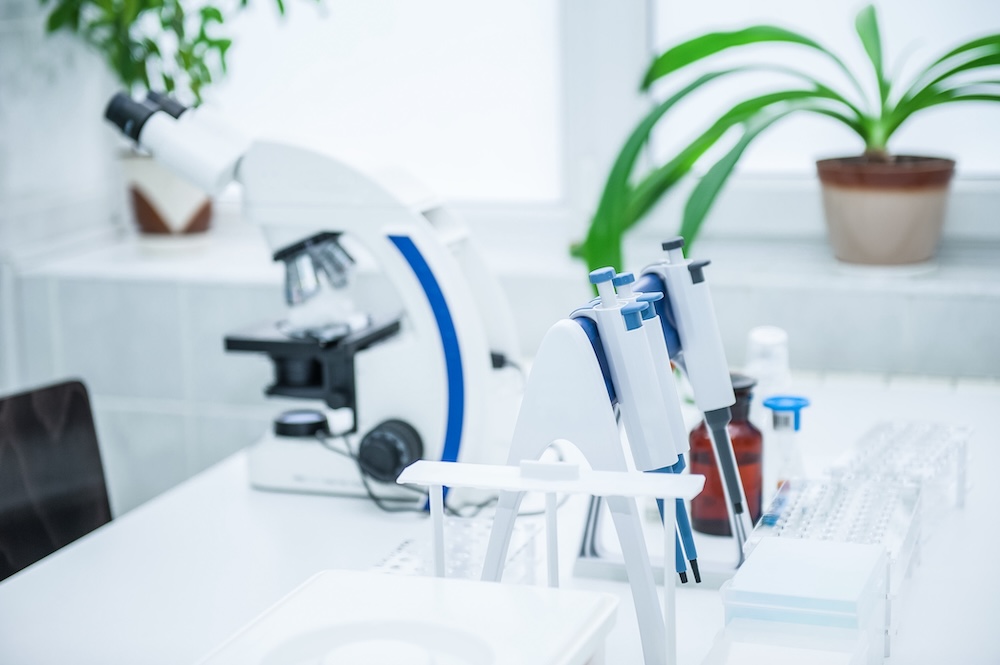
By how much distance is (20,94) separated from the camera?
2.32 m

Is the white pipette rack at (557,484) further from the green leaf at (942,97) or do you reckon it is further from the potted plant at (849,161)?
the green leaf at (942,97)

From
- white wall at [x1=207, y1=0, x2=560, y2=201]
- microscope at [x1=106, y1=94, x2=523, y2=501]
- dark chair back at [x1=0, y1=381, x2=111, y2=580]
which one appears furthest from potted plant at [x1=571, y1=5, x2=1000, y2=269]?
dark chair back at [x1=0, y1=381, x2=111, y2=580]

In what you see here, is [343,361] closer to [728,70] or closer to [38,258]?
[728,70]

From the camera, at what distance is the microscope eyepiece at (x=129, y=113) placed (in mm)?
1387

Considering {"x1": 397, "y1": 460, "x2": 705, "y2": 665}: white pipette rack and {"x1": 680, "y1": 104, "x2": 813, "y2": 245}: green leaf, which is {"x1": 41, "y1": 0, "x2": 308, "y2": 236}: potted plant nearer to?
{"x1": 680, "y1": 104, "x2": 813, "y2": 245}: green leaf

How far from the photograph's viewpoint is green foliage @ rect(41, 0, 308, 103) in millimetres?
2199

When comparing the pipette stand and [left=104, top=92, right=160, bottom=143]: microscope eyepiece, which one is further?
[left=104, top=92, right=160, bottom=143]: microscope eyepiece

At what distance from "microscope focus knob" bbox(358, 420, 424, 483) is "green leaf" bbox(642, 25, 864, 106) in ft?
2.83

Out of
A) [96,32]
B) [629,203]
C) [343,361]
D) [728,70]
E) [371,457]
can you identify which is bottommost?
Answer: [371,457]

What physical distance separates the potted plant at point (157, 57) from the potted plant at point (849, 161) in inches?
28.8

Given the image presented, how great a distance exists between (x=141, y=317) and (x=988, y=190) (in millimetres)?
1564

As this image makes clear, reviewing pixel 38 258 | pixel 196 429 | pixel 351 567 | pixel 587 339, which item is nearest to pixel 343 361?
pixel 351 567

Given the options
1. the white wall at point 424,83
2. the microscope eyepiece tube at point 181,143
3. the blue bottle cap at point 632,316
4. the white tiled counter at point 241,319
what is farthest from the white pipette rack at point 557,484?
the white wall at point 424,83

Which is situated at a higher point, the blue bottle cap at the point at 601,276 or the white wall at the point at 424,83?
the white wall at the point at 424,83
